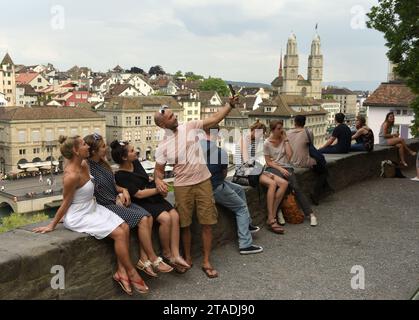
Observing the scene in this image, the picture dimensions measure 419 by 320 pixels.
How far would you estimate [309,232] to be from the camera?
6.95 metres

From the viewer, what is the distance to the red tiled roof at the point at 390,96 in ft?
124

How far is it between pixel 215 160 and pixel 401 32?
10828 millimetres

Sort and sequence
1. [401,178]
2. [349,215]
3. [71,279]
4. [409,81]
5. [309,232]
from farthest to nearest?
[409,81], [401,178], [349,215], [309,232], [71,279]

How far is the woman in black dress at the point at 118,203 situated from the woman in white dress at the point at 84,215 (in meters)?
0.18

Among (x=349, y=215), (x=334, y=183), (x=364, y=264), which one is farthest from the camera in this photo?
(x=334, y=183)

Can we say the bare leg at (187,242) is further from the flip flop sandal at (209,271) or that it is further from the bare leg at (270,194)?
the bare leg at (270,194)

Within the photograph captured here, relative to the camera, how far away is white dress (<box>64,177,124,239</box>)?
4488mm

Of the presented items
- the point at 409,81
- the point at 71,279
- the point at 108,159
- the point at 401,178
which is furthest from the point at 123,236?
the point at 409,81

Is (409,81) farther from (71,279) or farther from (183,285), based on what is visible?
(71,279)

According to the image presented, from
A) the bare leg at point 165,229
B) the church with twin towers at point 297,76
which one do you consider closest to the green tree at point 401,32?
the bare leg at point 165,229

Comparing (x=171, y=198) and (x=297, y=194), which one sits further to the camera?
(x=297, y=194)

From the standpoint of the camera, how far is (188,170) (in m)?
5.23
